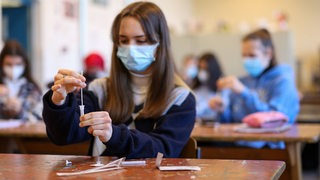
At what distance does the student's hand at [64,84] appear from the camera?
1.68m

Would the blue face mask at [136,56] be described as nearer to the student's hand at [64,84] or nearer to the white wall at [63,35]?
the student's hand at [64,84]

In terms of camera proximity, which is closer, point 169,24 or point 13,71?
point 13,71

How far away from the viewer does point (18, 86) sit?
3.92 meters

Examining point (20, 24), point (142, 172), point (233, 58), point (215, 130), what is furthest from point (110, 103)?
point (233, 58)

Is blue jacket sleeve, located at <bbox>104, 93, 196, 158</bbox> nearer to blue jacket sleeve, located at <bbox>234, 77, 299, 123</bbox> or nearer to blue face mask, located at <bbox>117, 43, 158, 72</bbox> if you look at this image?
blue face mask, located at <bbox>117, 43, 158, 72</bbox>

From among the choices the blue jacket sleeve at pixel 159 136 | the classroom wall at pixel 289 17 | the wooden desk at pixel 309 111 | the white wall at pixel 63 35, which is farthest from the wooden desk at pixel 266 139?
the classroom wall at pixel 289 17

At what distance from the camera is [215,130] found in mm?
3164

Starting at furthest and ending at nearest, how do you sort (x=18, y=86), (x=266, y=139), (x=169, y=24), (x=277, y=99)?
(x=169, y=24) → (x=18, y=86) → (x=277, y=99) → (x=266, y=139)

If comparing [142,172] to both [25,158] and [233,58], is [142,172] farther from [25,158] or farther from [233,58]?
[233,58]

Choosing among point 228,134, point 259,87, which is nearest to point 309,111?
point 259,87

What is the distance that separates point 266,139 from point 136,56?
1010 mm

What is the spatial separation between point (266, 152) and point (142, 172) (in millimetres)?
1685

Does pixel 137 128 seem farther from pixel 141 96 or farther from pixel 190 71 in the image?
pixel 190 71

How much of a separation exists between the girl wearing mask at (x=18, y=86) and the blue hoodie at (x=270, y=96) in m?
1.26
